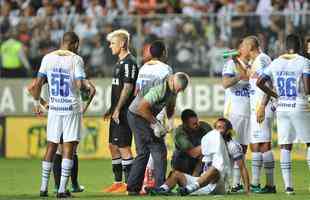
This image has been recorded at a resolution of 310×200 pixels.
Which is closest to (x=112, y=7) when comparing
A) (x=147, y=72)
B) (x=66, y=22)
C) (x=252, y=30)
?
(x=66, y=22)

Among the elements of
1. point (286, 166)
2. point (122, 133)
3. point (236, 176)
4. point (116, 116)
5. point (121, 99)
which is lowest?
point (236, 176)

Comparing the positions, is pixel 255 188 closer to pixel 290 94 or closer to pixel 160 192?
pixel 290 94

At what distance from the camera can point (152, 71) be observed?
58.5 ft

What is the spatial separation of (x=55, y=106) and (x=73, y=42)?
972 millimetres

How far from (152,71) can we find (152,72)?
0.07 ft

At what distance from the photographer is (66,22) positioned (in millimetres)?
27672

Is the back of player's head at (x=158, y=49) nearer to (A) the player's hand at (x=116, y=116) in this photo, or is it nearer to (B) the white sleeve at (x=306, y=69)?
(A) the player's hand at (x=116, y=116)

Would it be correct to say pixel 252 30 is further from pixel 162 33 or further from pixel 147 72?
pixel 147 72

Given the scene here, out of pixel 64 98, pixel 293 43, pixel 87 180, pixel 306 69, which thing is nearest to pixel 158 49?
pixel 64 98

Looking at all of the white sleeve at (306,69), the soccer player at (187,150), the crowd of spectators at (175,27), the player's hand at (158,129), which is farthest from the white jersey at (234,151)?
the crowd of spectators at (175,27)

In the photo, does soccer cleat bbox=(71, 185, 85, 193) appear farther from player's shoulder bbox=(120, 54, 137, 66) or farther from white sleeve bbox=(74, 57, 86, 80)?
white sleeve bbox=(74, 57, 86, 80)

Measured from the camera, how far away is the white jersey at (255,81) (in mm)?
17859

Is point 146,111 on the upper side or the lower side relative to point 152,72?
lower

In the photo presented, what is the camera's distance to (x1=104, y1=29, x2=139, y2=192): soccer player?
58.7ft
